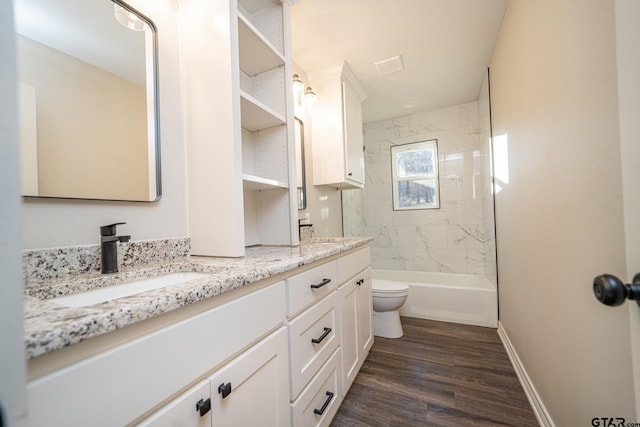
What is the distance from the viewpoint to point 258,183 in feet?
4.30

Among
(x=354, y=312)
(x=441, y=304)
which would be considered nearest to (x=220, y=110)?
(x=354, y=312)

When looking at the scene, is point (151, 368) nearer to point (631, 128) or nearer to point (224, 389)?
point (224, 389)

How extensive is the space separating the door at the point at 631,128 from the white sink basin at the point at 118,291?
3.82 feet

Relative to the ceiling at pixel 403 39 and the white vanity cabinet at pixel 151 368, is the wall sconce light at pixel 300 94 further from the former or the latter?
the white vanity cabinet at pixel 151 368

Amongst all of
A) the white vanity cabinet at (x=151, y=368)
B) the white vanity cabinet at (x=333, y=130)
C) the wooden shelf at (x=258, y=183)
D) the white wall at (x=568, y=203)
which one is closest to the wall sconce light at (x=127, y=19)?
the wooden shelf at (x=258, y=183)

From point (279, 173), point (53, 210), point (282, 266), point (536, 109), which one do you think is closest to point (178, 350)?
point (282, 266)

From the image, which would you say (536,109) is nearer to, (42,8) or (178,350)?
(178,350)

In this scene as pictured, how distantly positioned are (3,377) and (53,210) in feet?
2.37

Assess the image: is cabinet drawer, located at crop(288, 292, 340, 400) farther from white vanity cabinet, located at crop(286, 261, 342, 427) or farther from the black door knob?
the black door knob

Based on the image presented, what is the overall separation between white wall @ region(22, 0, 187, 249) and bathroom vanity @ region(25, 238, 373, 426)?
138mm

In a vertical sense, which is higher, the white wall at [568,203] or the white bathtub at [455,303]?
the white wall at [568,203]

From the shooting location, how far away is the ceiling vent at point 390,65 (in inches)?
81.8

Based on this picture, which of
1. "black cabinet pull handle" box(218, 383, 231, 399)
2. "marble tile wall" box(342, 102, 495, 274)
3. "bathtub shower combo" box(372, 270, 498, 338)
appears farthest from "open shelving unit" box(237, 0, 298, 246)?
"marble tile wall" box(342, 102, 495, 274)

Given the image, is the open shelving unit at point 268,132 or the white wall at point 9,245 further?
the open shelving unit at point 268,132
